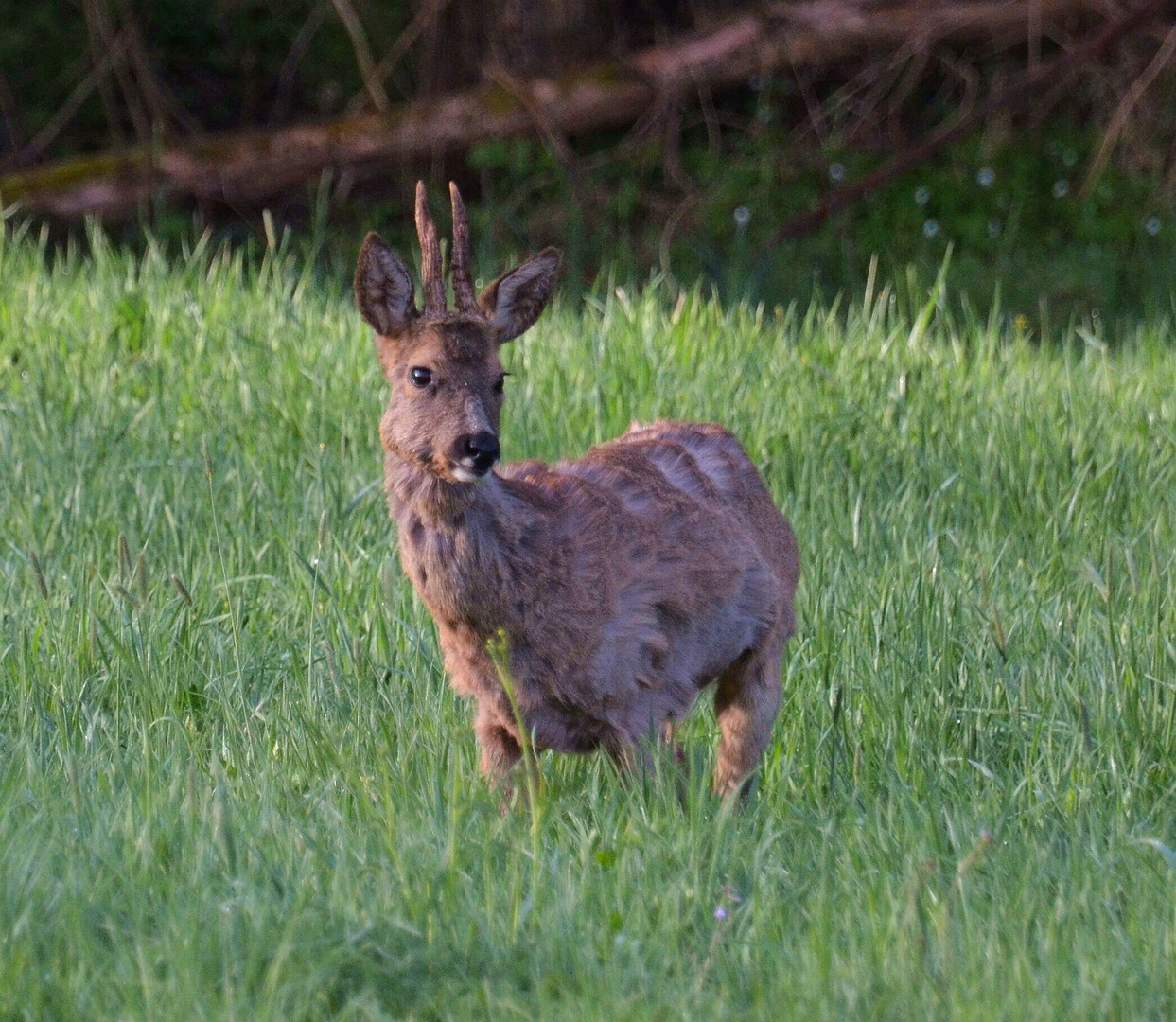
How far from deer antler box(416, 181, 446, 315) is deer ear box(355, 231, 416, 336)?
0.05 meters

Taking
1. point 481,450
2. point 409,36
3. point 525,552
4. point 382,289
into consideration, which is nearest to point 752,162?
point 409,36

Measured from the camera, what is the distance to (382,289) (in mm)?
4188

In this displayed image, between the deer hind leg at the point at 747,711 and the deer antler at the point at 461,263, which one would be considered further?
the deer hind leg at the point at 747,711

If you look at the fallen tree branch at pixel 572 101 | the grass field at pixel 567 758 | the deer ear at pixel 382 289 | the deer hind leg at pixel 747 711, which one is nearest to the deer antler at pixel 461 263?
the deer ear at pixel 382 289

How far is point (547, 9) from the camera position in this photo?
1218 centimetres

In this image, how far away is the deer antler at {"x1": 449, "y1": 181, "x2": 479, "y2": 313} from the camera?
4067 millimetres

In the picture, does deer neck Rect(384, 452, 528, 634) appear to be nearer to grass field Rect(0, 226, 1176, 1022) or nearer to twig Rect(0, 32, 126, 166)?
grass field Rect(0, 226, 1176, 1022)

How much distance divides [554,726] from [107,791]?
97 centimetres

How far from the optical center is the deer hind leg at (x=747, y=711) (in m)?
4.50

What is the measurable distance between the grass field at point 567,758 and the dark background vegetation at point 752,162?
3.45 m

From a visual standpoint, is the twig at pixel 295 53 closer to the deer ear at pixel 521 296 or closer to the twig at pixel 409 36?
the twig at pixel 409 36

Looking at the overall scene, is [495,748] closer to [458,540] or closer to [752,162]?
[458,540]

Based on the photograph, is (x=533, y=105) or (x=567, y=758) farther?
(x=533, y=105)

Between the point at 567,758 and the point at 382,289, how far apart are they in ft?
4.05
